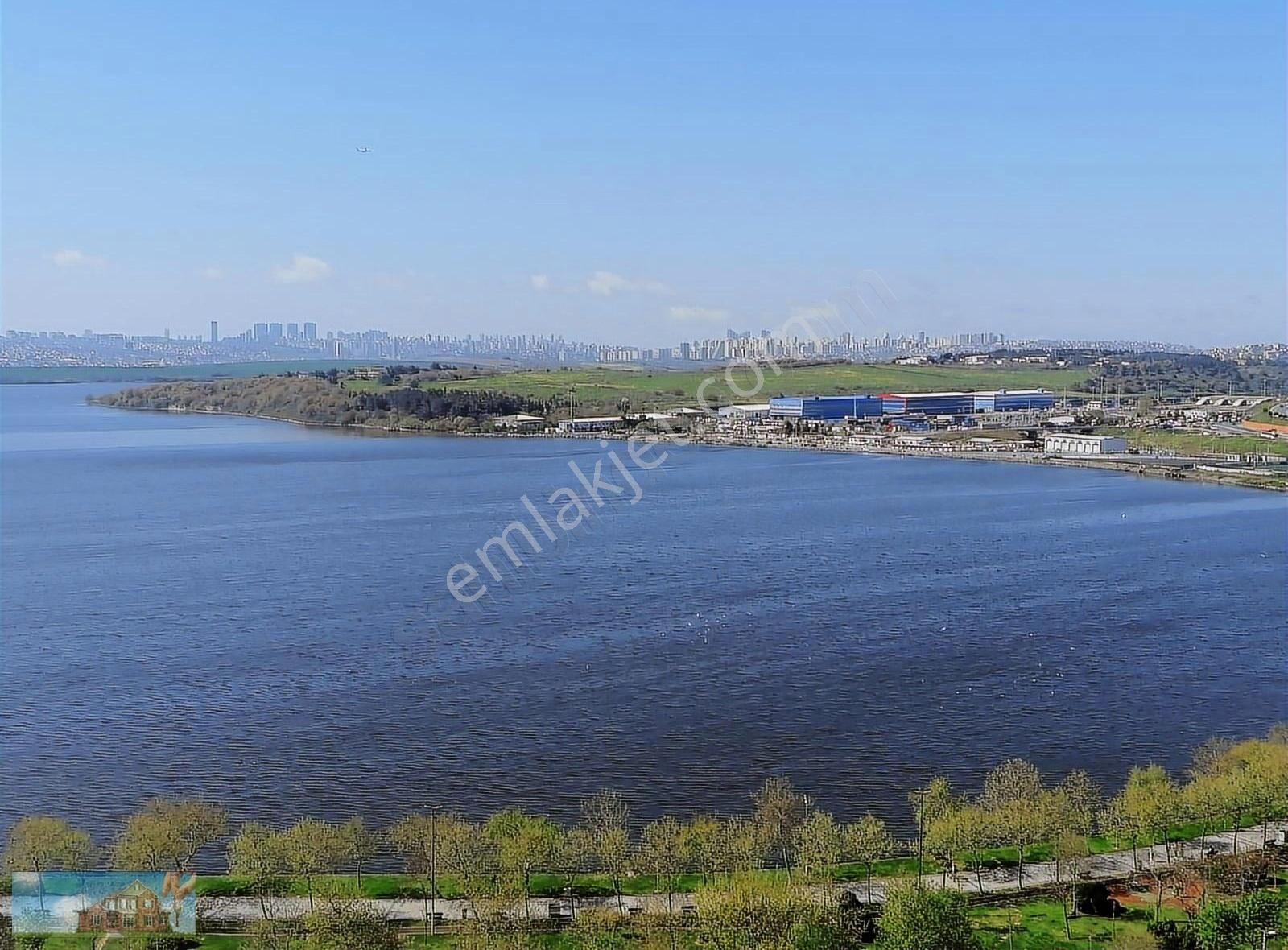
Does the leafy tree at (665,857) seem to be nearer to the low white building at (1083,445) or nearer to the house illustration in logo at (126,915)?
the house illustration in logo at (126,915)

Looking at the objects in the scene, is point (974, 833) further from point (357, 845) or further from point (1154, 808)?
point (357, 845)

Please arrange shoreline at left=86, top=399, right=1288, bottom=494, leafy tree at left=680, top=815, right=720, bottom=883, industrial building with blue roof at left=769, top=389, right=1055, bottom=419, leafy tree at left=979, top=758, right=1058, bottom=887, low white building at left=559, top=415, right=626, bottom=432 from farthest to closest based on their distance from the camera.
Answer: industrial building with blue roof at left=769, top=389, right=1055, bottom=419 → low white building at left=559, top=415, right=626, bottom=432 → shoreline at left=86, top=399, right=1288, bottom=494 → leafy tree at left=979, top=758, right=1058, bottom=887 → leafy tree at left=680, top=815, right=720, bottom=883

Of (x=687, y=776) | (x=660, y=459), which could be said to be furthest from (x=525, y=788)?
(x=660, y=459)

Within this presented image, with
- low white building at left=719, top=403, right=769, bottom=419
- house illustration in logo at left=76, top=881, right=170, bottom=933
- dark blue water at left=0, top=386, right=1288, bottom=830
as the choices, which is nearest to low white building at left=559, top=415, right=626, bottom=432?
low white building at left=719, top=403, right=769, bottom=419

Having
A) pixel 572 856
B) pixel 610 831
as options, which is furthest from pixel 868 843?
pixel 572 856

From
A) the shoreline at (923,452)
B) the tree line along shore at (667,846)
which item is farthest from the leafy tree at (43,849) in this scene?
the shoreline at (923,452)

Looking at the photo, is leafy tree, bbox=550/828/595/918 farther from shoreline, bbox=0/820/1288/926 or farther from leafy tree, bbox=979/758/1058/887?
leafy tree, bbox=979/758/1058/887

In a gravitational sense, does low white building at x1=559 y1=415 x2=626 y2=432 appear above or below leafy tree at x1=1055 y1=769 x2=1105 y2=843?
above
